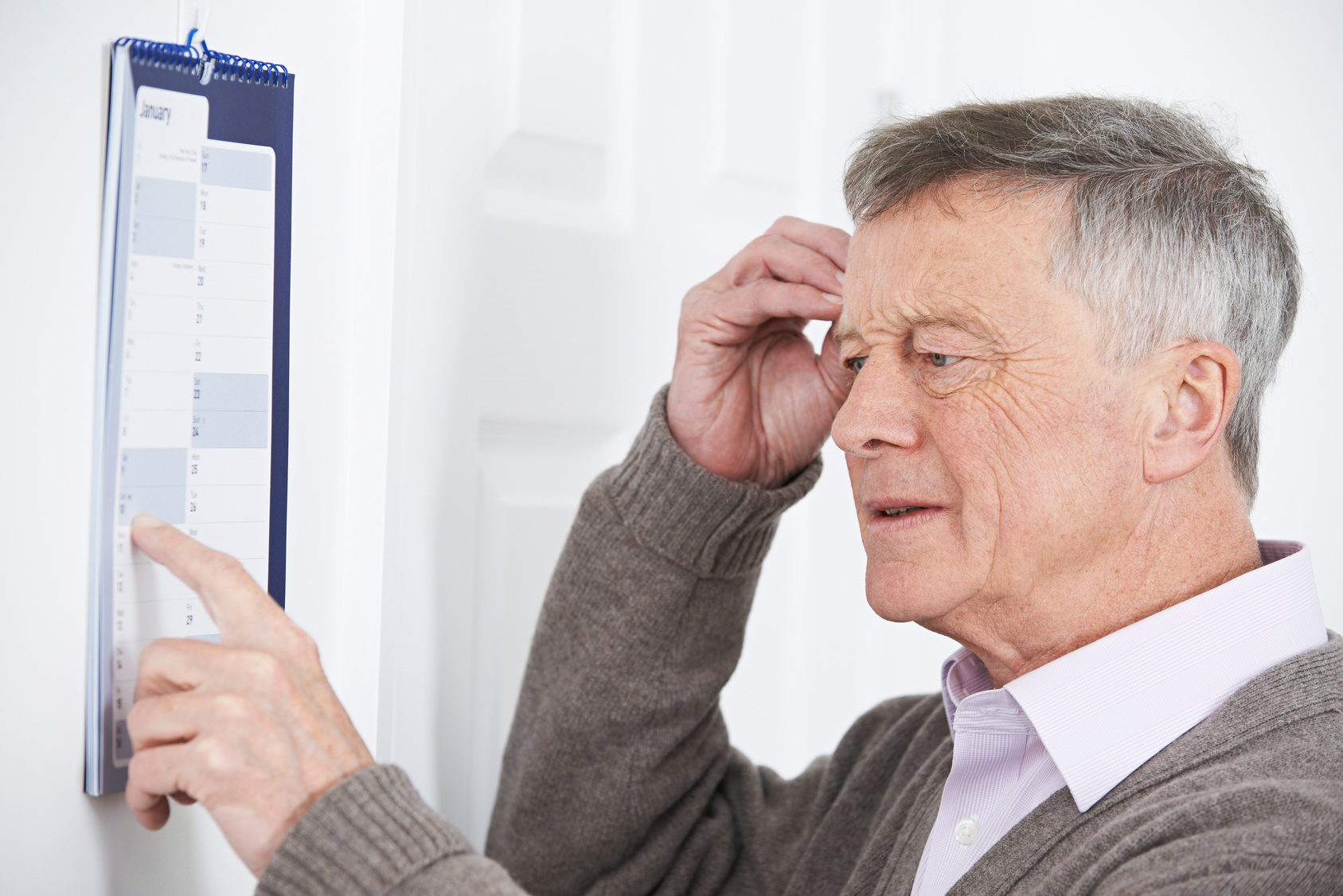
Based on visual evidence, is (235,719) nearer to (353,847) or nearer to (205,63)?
(353,847)

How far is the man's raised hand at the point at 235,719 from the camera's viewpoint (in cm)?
63

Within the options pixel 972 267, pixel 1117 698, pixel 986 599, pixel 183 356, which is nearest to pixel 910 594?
pixel 986 599

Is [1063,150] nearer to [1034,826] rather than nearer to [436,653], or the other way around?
[1034,826]

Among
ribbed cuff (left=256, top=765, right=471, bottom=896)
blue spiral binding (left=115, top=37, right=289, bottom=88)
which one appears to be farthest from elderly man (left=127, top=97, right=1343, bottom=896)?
blue spiral binding (left=115, top=37, right=289, bottom=88)

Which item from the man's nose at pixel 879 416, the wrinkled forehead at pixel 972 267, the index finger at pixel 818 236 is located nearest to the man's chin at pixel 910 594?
the man's nose at pixel 879 416

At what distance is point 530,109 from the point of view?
1.14 m

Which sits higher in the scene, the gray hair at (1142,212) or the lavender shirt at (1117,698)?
the gray hair at (1142,212)

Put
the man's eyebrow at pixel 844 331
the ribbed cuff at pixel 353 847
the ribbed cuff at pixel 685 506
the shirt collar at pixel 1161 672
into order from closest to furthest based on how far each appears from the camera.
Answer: the ribbed cuff at pixel 353 847, the shirt collar at pixel 1161 672, the man's eyebrow at pixel 844 331, the ribbed cuff at pixel 685 506

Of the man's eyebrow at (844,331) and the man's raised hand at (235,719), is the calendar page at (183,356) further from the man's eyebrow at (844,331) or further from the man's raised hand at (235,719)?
the man's eyebrow at (844,331)

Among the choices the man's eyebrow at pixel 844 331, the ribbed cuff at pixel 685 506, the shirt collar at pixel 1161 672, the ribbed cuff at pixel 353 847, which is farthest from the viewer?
the ribbed cuff at pixel 685 506

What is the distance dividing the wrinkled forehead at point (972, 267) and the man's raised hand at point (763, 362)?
0.17m

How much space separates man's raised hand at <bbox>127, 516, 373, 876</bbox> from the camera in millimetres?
629

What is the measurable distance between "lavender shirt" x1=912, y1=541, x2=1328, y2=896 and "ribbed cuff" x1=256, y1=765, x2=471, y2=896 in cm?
47

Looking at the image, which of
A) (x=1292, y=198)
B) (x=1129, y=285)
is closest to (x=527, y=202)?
(x=1129, y=285)
